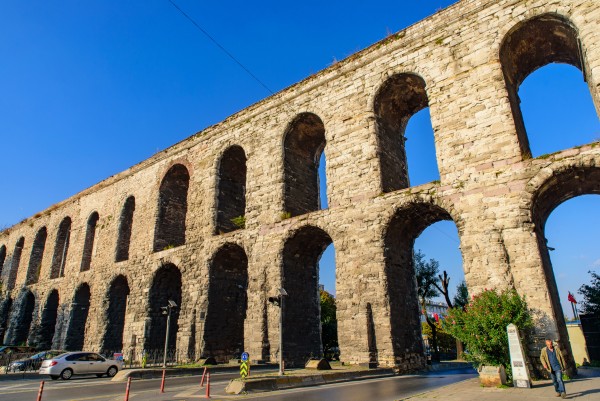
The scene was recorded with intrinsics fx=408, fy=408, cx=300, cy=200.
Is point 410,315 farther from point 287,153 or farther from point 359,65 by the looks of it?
point 359,65

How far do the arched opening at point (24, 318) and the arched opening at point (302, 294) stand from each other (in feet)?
76.9

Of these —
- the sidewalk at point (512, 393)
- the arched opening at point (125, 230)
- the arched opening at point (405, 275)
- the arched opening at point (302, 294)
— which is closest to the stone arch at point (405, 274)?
the arched opening at point (405, 275)

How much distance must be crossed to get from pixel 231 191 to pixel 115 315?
9.88 m

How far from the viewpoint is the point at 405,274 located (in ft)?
47.6

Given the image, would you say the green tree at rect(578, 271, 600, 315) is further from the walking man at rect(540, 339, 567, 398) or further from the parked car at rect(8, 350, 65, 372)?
the parked car at rect(8, 350, 65, 372)

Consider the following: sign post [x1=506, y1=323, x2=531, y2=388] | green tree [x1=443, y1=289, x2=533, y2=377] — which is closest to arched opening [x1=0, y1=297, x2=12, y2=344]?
green tree [x1=443, y1=289, x2=533, y2=377]

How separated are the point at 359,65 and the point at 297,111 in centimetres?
327

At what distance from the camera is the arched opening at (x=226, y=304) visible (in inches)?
690

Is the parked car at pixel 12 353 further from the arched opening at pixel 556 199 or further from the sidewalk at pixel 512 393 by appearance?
the arched opening at pixel 556 199

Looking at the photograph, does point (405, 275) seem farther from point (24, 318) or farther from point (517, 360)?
point (24, 318)

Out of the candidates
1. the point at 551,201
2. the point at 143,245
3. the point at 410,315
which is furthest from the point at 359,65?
the point at 143,245

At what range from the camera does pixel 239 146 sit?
19984mm

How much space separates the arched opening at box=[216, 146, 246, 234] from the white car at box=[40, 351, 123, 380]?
23.1 ft

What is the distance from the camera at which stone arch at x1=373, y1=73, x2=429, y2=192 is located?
1532cm
